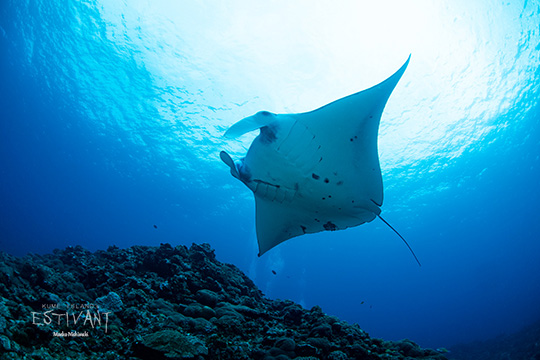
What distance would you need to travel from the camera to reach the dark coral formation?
97.5 inches

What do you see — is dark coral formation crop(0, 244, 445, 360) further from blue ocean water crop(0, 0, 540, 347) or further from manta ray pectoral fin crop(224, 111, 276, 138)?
blue ocean water crop(0, 0, 540, 347)

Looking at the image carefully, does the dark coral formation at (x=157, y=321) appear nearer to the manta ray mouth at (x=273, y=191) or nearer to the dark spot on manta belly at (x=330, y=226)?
the dark spot on manta belly at (x=330, y=226)

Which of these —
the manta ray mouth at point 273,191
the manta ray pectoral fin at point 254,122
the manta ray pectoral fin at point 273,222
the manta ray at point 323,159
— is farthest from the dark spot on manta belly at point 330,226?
the manta ray pectoral fin at point 254,122

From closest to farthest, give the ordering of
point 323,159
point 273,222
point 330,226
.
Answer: point 323,159, point 330,226, point 273,222

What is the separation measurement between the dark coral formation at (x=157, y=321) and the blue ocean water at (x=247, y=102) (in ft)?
35.9

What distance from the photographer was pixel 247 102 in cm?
1531

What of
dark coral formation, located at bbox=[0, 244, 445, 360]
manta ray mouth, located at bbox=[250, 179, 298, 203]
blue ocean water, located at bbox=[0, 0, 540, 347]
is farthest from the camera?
blue ocean water, located at bbox=[0, 0, 540, 347]

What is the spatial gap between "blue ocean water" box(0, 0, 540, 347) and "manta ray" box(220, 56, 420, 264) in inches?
393

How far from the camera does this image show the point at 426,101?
1403cm

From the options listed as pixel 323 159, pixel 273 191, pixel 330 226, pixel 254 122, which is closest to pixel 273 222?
pixel 273 191

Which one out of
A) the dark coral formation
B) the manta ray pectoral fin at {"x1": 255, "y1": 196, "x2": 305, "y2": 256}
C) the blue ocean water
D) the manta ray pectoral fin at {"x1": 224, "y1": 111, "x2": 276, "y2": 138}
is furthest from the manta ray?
the blue ocean water

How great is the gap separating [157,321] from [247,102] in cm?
1357

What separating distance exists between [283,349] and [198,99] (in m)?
15.2

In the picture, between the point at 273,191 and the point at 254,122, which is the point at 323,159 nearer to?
the point at 273,191
